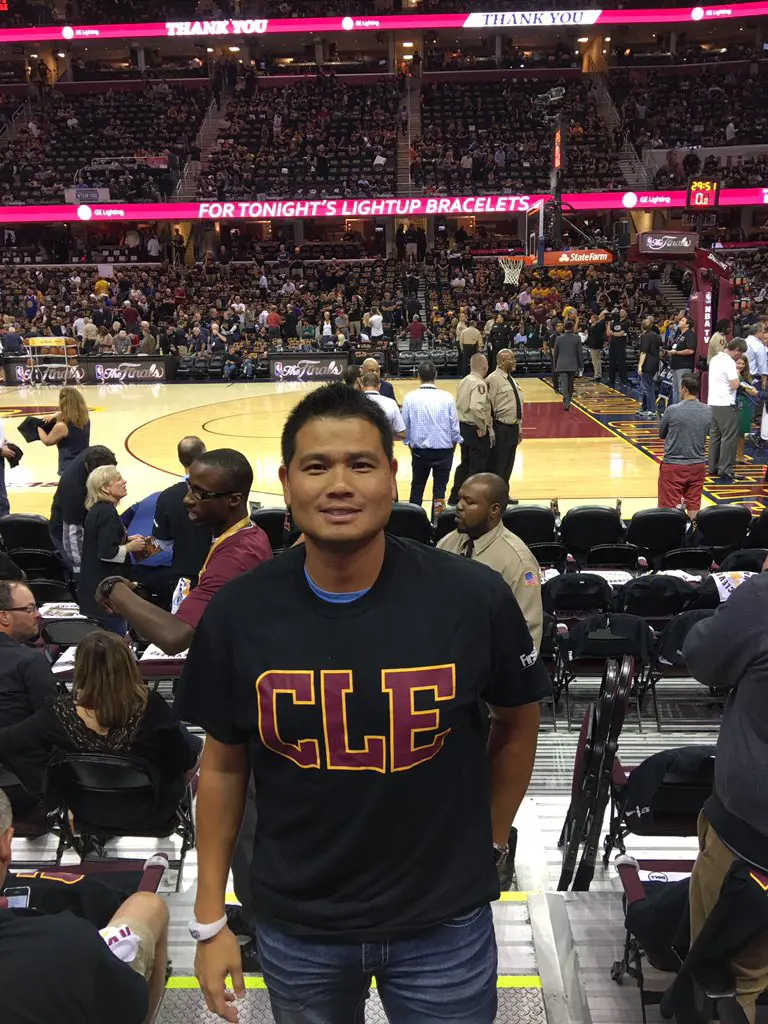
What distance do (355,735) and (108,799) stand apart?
6.47 ft

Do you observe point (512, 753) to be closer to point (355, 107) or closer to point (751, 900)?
point (751, 900)

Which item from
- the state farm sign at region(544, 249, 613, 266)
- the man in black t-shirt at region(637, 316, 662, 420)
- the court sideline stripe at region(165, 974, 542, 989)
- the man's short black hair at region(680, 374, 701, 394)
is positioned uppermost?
the state farm sign at region(544, 249, 613, 266)

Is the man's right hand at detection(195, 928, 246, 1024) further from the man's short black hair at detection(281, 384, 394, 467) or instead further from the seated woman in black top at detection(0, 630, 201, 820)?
the seated woman in black top at detection(0, 630, 201, 820)

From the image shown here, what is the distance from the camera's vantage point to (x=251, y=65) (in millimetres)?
37031

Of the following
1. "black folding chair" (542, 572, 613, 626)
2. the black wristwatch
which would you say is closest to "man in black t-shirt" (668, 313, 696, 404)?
"black folding chair" (542, 572, 613, 626)

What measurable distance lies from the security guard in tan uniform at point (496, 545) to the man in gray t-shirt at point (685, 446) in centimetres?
449

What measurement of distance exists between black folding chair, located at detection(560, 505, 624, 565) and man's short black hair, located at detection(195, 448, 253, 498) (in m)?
4.55

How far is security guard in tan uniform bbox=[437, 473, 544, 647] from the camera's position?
3684mm

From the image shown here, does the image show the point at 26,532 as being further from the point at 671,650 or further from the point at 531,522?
the point at 671,650

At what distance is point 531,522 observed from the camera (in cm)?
717

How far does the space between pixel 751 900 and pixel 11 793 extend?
264 centimetres

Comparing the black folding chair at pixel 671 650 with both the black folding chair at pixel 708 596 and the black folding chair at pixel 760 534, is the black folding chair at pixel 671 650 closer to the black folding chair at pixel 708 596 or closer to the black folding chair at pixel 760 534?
the black folding chair at pixel 708 596

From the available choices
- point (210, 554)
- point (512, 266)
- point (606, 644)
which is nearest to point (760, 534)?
point (606, 644)

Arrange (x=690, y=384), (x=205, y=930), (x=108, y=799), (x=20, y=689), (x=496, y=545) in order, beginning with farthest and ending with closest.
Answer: (x=690, y=384), (x=496, y=545), (x=20, y=689), (x=108, y=799), (x=205, y=930)
